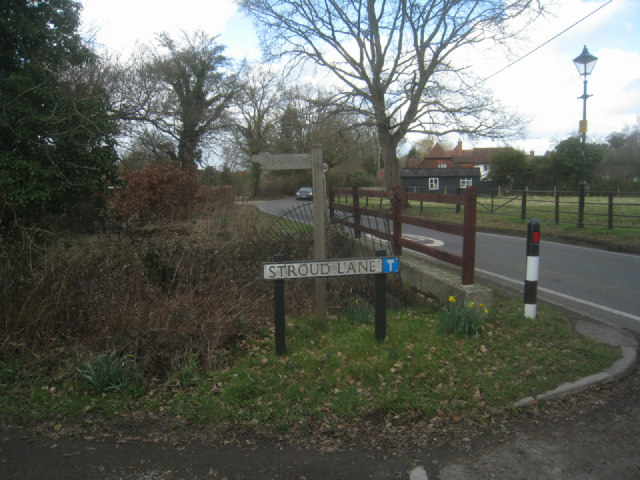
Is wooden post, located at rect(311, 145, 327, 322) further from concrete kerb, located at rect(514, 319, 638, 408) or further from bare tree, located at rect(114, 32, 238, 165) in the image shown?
bare tree, located at rect(114, 32, 238, 165)

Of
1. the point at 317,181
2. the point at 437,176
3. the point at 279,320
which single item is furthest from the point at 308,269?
the point at 437,176

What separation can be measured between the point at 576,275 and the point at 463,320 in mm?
4598

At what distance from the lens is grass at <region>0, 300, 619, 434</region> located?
3.54 metres

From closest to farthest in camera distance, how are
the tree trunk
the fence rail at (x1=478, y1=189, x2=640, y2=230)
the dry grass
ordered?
the dry grass
the fence rail at (x1=478, y1=189, x2=640, y2=230)
the tree trunk

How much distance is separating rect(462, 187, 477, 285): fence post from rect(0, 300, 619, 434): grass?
0.65 metres

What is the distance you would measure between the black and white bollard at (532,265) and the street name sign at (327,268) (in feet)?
5.33

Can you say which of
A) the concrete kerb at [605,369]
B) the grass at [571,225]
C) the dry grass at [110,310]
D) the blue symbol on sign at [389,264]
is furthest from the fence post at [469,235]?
the grass at [571,225]

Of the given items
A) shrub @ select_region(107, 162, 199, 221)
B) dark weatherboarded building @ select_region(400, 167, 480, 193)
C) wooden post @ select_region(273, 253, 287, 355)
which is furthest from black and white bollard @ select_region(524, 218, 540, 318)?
dark weatherboarded building @ select_region(400, 167, 480, 193)

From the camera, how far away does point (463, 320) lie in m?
4.70

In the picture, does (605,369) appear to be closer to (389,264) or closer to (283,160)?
(389,264)

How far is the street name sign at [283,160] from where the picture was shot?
5375 millimetres

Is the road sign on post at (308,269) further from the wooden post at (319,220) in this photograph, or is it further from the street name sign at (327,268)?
the wooden post at (319,220)

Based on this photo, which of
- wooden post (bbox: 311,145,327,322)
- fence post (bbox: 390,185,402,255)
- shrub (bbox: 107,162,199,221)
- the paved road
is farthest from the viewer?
shrub (bbox: 107,162,199,221)

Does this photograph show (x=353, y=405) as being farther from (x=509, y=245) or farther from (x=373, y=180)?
(x=373, y=180)
